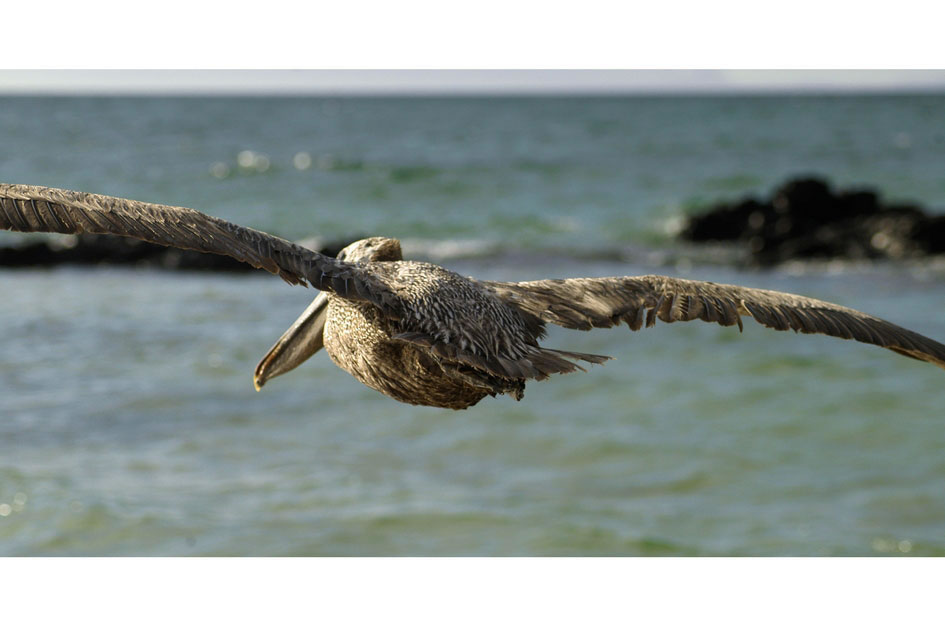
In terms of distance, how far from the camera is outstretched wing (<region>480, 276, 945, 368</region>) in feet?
11.6

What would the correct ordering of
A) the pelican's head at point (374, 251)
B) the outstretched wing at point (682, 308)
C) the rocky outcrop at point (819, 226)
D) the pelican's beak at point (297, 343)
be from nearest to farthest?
the outstretched wing at point (682, 308) < the pelican's head at point (374, 251) < the pelican's beak at point (297, 343) < the rocky outcrop at point (819, 226)

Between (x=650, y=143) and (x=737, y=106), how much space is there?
22870 millimetres

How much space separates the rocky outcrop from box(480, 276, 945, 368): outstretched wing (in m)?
14.9

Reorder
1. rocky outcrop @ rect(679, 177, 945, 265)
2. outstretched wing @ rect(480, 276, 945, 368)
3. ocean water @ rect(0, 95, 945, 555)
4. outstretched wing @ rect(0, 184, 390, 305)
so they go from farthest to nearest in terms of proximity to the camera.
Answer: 1. rocky outcrop @ rect(679, 177, 945, 265)
2. ocean water @ rect(0, 95, 945, 555)
3. outstretched wing @ rect(480, 276, 945, 368)
4. outstretched wing @ rect(0, 184, 390, 305)

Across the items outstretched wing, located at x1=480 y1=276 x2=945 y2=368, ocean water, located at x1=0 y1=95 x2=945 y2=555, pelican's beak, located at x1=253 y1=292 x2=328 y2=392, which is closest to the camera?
outstretched wing, located at x1=480 y1=276 x2=945 y2=368

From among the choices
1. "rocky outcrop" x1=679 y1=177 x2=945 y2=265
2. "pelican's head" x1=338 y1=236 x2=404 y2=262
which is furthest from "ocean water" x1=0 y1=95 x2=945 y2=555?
"pelican's head" x1=338 y1=236 x2=404 y2=262

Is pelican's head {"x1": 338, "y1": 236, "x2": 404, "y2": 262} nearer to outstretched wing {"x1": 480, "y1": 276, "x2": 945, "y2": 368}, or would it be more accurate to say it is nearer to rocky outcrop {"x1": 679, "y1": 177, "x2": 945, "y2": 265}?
outstretched wing {"x1": 480, "y1": 276, "x2": 945, "y2": 368}

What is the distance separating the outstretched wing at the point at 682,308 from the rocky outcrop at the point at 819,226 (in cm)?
1488

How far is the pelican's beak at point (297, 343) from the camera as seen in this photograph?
3.85 metres

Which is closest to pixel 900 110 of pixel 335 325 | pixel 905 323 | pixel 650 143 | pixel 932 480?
pixel 650 143

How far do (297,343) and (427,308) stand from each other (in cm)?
86

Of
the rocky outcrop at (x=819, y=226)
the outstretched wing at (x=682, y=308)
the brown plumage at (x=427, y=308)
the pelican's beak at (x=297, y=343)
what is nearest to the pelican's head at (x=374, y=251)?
the brown plumage at (x=427, y=308)

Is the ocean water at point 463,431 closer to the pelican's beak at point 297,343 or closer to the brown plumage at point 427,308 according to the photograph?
the pelican's beak at point 297,343

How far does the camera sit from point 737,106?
201 ft
